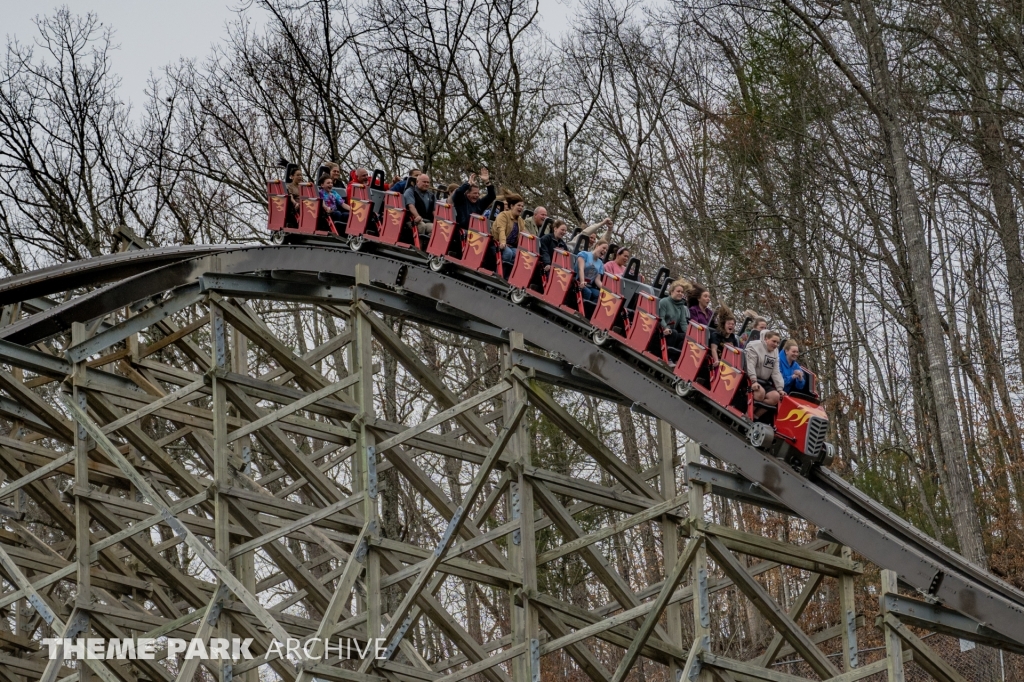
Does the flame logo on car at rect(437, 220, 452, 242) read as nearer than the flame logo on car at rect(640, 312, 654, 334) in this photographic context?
No

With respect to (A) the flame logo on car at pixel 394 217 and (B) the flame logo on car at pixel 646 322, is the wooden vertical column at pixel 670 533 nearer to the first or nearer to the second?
(B) the flame logo on car at pixel 646 322

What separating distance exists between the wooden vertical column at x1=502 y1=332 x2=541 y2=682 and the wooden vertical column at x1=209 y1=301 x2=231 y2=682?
7.99 feet

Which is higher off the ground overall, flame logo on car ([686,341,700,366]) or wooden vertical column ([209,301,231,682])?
flame logo on car ([686,341,700,366])

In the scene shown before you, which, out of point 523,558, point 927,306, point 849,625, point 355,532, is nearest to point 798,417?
point 849,625

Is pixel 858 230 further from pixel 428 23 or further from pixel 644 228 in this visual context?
pixel 428 23

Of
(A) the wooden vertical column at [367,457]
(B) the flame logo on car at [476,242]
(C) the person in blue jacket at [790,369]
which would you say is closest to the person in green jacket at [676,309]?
(C) the person in blue jacket at [790,369]

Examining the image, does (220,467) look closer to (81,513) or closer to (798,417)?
(81,513)

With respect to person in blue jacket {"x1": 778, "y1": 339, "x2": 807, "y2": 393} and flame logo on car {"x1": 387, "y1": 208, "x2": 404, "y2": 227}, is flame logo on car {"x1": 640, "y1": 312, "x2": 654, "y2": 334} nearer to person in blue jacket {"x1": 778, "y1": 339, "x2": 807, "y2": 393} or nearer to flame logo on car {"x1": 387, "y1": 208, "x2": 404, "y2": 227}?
person in blue jacket {"x1": 778, "y1": 339, "x2": 807, "y2": 393}

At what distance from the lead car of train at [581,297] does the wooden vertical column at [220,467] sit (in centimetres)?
243

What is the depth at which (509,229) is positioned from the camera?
15.1 meters

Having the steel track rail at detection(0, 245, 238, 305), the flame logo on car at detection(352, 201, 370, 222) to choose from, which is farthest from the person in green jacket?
the steel track rail at detection(0, 245, 238, 305)

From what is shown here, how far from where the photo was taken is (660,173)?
1025 inches

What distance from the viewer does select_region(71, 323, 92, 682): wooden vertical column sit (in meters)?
13.4

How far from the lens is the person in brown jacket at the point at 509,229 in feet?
48.3
